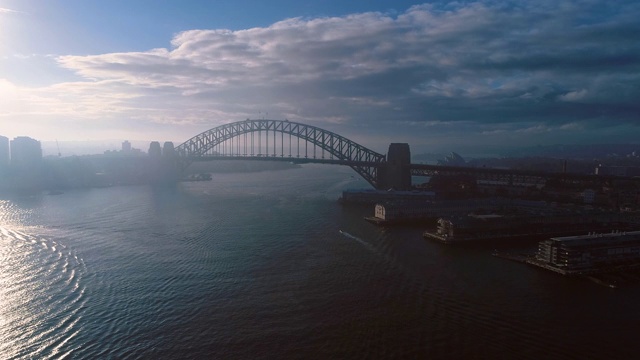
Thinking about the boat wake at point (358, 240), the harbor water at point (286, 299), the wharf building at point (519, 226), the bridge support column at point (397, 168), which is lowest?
the harbor water at point (286, 299)

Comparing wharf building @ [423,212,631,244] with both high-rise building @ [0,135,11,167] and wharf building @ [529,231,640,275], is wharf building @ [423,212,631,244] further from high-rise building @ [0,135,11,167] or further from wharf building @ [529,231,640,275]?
high-rise building @ [0,135,11,167]

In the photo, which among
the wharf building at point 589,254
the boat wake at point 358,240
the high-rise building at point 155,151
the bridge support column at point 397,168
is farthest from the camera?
the high-rise building at point 155,151

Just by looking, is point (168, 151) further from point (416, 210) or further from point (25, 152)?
point (416, 210)

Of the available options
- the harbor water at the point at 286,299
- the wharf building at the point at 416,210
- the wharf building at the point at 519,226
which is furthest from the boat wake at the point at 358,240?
the wharf building at the point at 416,210

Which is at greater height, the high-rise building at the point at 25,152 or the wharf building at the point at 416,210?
the high-rise building at the point at 25,152

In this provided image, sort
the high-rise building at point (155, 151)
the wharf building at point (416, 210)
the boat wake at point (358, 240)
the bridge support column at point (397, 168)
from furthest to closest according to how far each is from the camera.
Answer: the high-rise building at point (155, 151), the bridge support column at point (397, 168), the wharf building at point (416, 210), the boat wake at point (358, 240)

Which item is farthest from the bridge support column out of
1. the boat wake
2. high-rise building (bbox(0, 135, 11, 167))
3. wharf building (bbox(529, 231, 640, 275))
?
high-rise building (bbox(0, 135, 11, 167))

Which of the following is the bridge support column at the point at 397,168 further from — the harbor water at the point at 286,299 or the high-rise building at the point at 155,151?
the high-rise building at the point at 155,151

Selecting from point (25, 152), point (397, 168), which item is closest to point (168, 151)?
point (25, 152)
